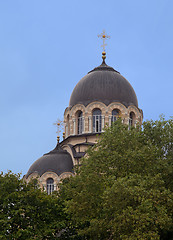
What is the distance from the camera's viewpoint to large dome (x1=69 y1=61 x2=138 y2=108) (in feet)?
166

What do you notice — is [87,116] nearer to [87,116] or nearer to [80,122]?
[87,116]

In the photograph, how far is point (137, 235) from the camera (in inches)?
1030

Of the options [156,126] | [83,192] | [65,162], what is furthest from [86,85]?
[83,192]

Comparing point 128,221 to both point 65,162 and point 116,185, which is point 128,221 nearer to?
point 116,185

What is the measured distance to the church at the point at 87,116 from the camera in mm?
48188

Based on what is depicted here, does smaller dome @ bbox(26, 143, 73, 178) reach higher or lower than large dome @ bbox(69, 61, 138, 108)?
lower

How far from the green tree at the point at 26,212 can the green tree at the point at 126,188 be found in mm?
1245

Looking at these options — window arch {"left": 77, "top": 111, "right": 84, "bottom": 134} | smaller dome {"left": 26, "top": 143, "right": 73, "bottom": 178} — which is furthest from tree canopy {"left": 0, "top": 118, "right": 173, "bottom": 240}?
A: window arch {"left": 77, "top": 111, "right": 84, "bottom": 134}

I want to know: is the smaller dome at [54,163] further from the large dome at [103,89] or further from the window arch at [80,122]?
the large dome at [103,89]

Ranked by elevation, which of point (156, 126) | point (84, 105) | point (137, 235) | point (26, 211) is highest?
point (84, 105)

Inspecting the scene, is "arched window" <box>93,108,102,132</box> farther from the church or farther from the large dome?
the large dome

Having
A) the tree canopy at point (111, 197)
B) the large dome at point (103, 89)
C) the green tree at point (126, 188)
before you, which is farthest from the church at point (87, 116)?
the green tree at point (126, 188)

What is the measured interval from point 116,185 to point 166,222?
318cm

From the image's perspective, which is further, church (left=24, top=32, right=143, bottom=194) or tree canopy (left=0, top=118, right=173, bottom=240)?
church (left=24, top=32, right=143, bottom=194)
